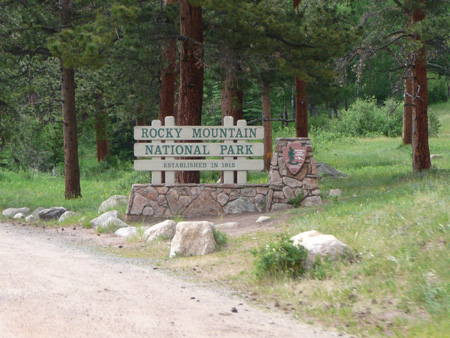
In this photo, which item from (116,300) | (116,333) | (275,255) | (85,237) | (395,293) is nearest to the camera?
(116,333)

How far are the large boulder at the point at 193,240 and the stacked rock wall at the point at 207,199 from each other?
404cm

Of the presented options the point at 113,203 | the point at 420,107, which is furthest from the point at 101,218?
the point at 420,107

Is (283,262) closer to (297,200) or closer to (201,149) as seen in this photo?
(297,200)

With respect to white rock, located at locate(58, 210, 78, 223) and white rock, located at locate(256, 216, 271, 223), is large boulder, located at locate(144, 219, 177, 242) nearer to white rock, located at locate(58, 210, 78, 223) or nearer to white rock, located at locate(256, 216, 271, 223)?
white rock, located at locate(256, 216, 271, 223)

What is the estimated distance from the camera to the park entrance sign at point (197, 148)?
1353 centimetres

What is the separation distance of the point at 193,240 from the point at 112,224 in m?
3.73

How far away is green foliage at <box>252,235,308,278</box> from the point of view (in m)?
7.13

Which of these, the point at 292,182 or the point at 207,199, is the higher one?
the point at 292,182

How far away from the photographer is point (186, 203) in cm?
1364

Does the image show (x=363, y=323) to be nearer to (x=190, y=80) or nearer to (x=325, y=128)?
(x=190, y=80)

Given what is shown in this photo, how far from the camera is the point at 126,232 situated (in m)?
11.9

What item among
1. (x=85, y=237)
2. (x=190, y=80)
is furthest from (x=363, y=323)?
(x=190, y=80)

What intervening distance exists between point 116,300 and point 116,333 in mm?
1223

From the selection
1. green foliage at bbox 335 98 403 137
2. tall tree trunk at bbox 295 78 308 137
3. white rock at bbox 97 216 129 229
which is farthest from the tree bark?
green foliage at bbox 335 98 403 137
